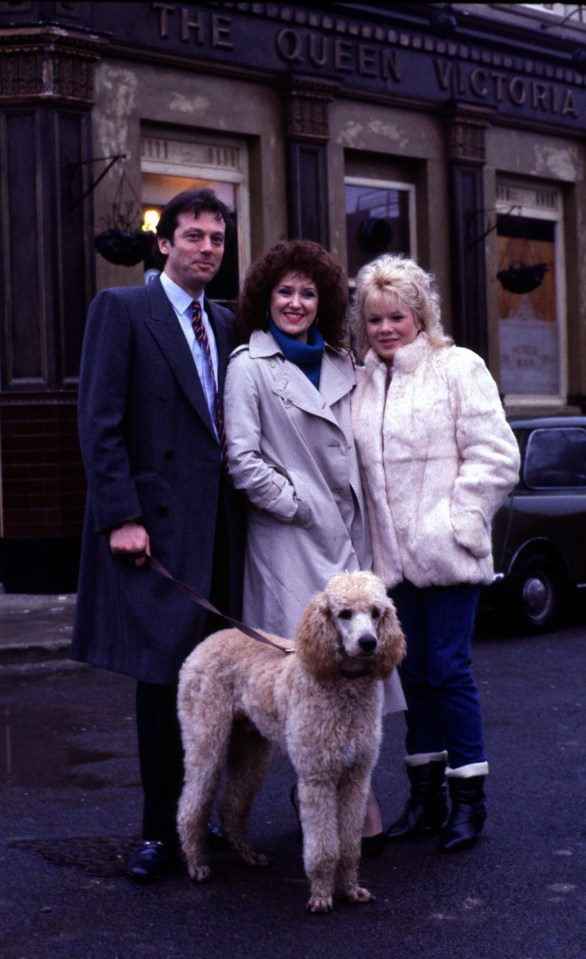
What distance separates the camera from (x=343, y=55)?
53.8 feet

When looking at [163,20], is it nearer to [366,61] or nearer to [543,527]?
[366,61]

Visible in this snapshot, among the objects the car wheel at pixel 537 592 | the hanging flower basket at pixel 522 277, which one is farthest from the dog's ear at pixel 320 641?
the hanging flower basket at pixel 522 277

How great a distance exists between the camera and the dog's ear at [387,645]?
4305 millimetres

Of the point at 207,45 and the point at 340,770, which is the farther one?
the point at 207,45

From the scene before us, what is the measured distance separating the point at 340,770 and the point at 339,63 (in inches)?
522

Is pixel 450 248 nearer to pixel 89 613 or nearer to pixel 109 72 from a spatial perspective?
pixel 109 72

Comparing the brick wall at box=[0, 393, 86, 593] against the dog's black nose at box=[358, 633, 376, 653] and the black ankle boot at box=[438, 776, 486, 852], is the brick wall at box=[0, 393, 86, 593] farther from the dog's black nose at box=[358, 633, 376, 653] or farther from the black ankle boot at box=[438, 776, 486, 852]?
the dog's black nose at box=[358, 633, 376, 653]

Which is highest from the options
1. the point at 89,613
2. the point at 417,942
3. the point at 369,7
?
the point at 369,7

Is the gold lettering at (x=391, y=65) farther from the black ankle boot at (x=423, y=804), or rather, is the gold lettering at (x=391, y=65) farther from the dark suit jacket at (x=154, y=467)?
the black ankle boot at (x=423, y=804)

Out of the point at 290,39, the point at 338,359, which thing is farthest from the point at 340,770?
the point at 290,39

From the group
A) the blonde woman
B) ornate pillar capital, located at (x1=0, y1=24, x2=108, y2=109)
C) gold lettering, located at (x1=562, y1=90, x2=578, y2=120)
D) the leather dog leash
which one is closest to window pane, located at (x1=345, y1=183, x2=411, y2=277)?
gold lettering, located at (x1=562, y1=90, x2=578, y2=120)

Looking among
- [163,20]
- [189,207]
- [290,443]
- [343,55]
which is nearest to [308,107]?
[343,55]

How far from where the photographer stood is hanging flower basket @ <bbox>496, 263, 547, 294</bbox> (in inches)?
701

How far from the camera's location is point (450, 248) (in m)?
17.7
